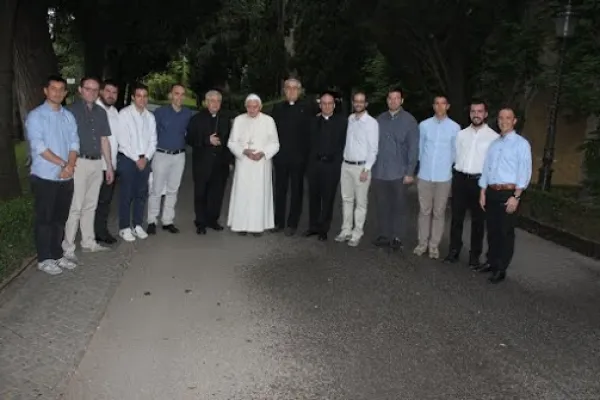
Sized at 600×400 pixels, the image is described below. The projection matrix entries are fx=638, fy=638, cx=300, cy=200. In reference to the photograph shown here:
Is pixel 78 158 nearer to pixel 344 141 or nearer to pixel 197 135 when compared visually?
pixel 197 135

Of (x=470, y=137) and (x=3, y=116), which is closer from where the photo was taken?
(x=470, y=137)

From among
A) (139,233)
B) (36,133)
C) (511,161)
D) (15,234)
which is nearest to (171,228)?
(139,233)

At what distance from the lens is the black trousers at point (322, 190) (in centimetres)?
856

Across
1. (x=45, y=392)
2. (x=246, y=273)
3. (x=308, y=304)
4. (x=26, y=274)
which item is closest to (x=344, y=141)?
(x=246, y=273)

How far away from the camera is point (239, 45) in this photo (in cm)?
4447

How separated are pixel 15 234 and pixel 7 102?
2.41m

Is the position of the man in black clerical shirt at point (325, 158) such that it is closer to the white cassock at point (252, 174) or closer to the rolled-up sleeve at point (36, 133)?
the white cassock at point (252, 174)

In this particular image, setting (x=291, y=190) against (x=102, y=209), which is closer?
(x=102, y=209)

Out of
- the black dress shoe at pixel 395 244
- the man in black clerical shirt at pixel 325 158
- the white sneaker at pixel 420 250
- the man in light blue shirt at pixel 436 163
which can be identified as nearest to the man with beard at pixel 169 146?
the man in black clerical shirt at pixel 325 158

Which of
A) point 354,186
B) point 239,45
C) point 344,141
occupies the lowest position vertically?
point 354,186

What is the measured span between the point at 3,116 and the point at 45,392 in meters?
5.49

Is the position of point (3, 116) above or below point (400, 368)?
above

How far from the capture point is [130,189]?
8234mm

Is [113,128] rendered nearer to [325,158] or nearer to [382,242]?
[325,158]
